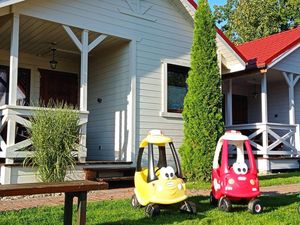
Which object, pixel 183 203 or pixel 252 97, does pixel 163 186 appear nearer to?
pixel 183 203

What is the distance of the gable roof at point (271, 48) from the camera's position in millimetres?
12344

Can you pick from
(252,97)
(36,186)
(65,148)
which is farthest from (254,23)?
(36,186)

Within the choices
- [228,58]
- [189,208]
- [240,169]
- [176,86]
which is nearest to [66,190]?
[189,208]

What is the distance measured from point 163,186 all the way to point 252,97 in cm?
1224

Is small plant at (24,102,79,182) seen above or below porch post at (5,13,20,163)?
below

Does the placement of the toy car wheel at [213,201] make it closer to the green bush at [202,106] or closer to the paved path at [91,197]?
the paved path at [91,197]

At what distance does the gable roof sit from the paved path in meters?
4.87

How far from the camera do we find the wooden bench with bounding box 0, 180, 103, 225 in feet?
12.7

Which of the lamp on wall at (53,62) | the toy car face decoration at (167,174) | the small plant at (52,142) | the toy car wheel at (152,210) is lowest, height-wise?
the toy car wheel at (152,210)

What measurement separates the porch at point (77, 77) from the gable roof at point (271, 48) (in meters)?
4.59

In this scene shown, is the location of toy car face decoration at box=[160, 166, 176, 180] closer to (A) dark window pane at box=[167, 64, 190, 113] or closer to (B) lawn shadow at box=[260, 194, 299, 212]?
(B) lawn shadow at box=[260, 194, 299, 212]

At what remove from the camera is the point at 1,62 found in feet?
35.9

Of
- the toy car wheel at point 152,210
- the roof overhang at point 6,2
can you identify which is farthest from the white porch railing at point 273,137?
the roof overhang at point 6,2

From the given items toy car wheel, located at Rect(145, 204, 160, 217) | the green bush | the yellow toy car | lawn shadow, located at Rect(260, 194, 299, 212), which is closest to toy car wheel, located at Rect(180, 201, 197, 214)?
the yellow toy car
